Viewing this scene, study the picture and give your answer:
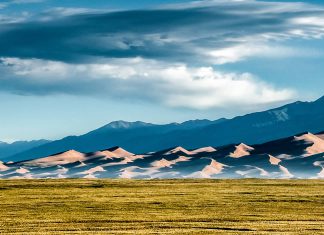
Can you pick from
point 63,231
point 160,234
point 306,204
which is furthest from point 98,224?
point 306,204

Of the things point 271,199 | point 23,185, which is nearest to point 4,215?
point 271,199

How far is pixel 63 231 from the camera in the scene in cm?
4522

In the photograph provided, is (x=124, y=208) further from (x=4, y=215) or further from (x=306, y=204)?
(x=306, y=204)

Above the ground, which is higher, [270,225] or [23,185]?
[23,185]

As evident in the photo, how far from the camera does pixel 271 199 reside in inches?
2886

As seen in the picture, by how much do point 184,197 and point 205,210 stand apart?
52.0 ft

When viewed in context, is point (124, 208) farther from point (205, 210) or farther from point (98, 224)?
point (98, 224)

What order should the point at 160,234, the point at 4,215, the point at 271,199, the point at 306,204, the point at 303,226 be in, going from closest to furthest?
the point at 160,234
the point at 303,226
the point at 4,215
the point at 306,204
the point at 271,199

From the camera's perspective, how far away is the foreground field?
46.8m

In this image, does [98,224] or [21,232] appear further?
[98,224]

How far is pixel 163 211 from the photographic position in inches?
2419

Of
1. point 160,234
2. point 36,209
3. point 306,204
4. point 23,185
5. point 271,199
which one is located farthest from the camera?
point 23,185

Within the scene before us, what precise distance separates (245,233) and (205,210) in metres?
17.8

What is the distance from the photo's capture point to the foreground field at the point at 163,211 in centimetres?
4678
